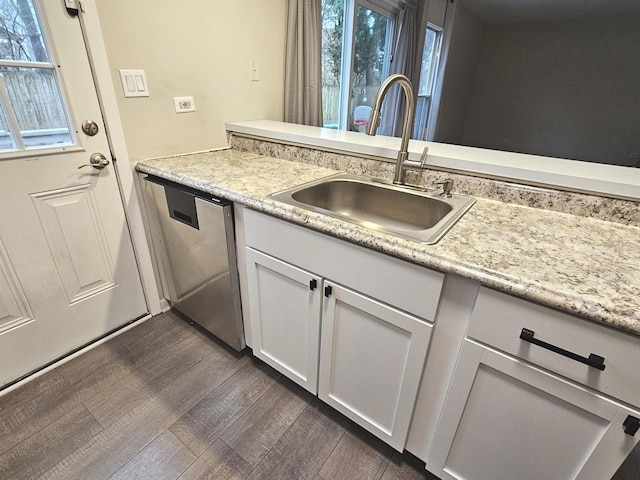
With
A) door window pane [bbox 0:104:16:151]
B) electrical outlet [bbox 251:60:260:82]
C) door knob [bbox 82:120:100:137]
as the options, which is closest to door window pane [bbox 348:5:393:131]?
electrical outlet [bbox 251:60:260:82]

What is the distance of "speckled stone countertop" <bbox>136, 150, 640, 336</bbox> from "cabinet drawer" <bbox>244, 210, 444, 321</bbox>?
4cm

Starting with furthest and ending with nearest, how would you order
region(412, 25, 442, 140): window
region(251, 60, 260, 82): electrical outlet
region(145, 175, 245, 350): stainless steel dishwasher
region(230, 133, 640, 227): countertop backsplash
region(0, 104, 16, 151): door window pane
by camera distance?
region(412, 25, 442, 140): window
region(251, 60, 260, 82): electrical outlet
region(145, 175, 245, 350): stainless steel dishwasher
region(0, 104, 16, 151): door window pane
region(230, 133, 640, 227): countertop backsplash

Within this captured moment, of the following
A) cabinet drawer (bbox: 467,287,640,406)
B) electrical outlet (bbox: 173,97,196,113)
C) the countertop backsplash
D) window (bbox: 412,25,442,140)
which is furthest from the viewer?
window (bbox: 412,25,442,140)

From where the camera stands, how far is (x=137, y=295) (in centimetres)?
168

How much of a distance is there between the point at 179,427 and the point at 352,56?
314 cm

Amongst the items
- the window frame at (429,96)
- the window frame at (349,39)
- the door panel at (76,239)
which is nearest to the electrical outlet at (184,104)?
the door panel at (76,239)

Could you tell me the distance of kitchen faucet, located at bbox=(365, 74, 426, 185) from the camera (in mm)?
1060

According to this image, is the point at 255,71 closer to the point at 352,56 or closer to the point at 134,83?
the point at 134,83

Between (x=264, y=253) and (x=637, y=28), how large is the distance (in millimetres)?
6089

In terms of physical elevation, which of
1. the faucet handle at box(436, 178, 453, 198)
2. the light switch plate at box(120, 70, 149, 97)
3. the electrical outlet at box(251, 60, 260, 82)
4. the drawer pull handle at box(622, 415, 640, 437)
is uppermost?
the electrical outlet at box(251, 60, 260, 82)

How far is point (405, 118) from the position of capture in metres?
1.15

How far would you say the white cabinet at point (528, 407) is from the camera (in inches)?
24.4

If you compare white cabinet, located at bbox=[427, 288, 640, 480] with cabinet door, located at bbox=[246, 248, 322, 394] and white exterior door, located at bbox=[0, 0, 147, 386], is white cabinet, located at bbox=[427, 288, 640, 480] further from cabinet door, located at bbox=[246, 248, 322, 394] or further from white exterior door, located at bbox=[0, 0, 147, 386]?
white exterior door, located at bbox=[0, 0, 147, 386]

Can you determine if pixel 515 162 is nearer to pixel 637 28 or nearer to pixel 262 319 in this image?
pixel 262 319
